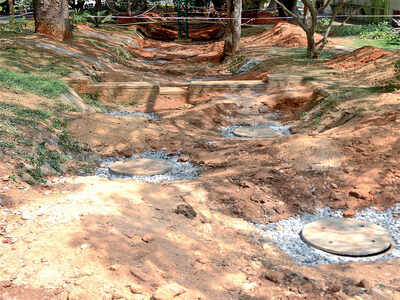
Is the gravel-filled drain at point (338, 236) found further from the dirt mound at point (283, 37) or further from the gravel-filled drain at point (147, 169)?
the dirt mound at point (283, 37)

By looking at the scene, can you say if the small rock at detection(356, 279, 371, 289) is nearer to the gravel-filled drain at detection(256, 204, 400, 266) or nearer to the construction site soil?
the construction site soil

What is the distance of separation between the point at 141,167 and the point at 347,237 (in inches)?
120

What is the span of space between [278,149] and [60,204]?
134 inches

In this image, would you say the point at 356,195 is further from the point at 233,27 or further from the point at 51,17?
the point at 233,27

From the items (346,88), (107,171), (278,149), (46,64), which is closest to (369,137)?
(278,149)

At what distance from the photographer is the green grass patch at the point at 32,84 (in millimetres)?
8365

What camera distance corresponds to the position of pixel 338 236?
4.55m

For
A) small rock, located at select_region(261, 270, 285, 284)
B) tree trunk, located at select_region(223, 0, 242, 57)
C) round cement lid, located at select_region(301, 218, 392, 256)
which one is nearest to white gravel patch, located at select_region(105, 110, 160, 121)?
round cement lid, located at select_region(301, 218, 392, 256)

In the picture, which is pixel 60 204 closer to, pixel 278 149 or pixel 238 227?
pixel 238 227

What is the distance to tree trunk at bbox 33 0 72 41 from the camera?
13.7 metres

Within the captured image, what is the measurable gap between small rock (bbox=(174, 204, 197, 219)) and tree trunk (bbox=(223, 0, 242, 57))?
12.1 m

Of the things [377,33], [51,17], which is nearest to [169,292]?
[51,17]

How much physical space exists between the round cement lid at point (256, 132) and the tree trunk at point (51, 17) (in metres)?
8.36

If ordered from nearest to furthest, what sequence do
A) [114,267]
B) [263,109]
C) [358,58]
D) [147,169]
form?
[114,267]
[147,169]
[263,109]
[358,58]
